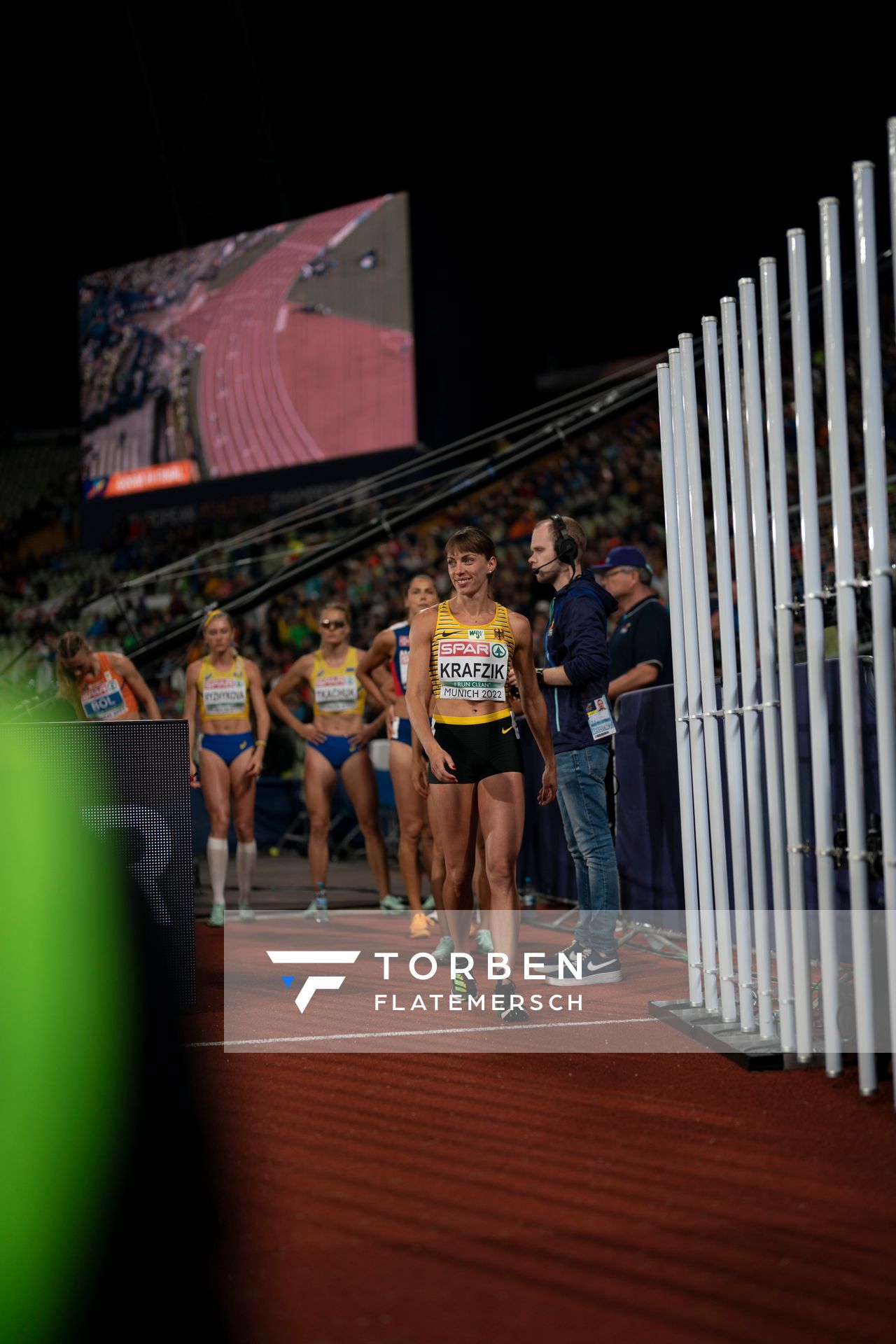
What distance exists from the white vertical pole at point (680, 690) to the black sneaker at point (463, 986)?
1.01 m

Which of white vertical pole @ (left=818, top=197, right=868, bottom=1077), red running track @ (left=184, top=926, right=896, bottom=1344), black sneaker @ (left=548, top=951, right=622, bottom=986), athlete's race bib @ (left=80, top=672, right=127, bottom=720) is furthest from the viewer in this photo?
athlete's race bib @ (left=80, top=672, right=127, bottom=720)

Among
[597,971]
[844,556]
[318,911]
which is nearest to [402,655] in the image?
[318,911]

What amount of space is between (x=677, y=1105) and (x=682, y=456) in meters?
2.41

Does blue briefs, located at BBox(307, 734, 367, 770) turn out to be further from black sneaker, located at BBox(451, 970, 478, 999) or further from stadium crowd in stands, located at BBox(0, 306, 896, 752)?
stadium crowd in stands, located at BBox(0, 306, 896, 752)

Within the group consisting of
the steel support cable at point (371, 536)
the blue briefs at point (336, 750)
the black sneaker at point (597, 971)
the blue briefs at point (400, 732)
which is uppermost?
the steel support cable at point (371, 536)

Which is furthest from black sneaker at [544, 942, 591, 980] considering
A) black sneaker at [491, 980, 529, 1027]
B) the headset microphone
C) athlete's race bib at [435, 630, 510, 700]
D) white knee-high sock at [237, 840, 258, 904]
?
white knee-high sock at [237, 840, 258, 904]

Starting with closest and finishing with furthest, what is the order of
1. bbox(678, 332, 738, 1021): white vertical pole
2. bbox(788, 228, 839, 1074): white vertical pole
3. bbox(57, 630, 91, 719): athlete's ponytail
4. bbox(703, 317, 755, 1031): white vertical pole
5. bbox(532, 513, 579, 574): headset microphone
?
bbox(788, 228, 839, 1074): white vertical pole → bbox(703, 317, 755, 1031): white vertical pole → bbox(678, 332, 738, 1021): white vertical pole → bbox(532, 513, 579, 574): headset microphone → bbox(57, 630, 91, 719): athlete's ponytail

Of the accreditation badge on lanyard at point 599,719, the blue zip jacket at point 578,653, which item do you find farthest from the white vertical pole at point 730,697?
the accreditation badge on lanyard at point 599,719

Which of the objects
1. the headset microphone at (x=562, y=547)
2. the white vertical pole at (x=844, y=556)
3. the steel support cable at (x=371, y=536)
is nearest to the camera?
the white vertical pole at (x=844, y=556)

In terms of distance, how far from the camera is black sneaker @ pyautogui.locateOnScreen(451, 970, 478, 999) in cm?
507

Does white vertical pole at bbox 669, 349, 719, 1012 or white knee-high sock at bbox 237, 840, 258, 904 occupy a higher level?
white vertical pole at bbox 669, 349, 719, 1012

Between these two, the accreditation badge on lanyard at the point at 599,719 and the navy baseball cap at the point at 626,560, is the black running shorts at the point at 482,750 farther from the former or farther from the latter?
the navy baseball cap at the point at 626,560

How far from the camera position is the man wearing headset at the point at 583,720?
224 inches

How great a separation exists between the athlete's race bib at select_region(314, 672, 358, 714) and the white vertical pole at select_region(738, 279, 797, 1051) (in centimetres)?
534
